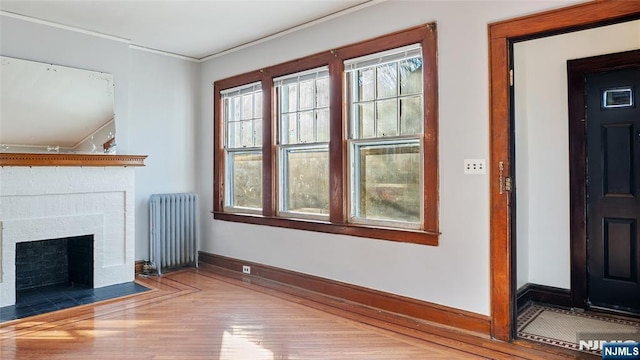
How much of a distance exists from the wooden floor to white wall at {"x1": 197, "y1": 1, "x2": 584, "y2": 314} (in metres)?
0.34

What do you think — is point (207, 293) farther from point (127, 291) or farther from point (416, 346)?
point (416, 346)

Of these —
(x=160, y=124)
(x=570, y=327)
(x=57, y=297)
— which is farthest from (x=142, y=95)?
(x=570, y=327)

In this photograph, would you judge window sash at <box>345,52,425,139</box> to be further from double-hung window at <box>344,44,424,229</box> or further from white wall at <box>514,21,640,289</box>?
white wall at <box>514,21,640,289</box>

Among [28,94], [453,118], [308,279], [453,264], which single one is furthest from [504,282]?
[28,94]

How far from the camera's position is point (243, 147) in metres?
4.84

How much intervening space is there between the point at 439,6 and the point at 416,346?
7.94 feet

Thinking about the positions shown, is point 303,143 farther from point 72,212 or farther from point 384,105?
point 72,212

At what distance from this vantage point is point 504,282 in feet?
9.23

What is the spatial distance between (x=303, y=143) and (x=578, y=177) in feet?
8.03

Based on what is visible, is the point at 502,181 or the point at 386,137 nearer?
the point at 502,181

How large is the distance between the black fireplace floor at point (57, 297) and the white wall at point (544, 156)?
368 centimetres

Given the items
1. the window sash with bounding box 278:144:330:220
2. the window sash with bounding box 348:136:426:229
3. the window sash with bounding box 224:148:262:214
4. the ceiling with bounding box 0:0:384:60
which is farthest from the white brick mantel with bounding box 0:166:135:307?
the window sash with bounding box 348:136:426:229

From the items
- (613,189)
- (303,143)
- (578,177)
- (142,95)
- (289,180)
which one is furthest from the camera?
(142,95)

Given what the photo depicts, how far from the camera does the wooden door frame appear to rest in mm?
3502
